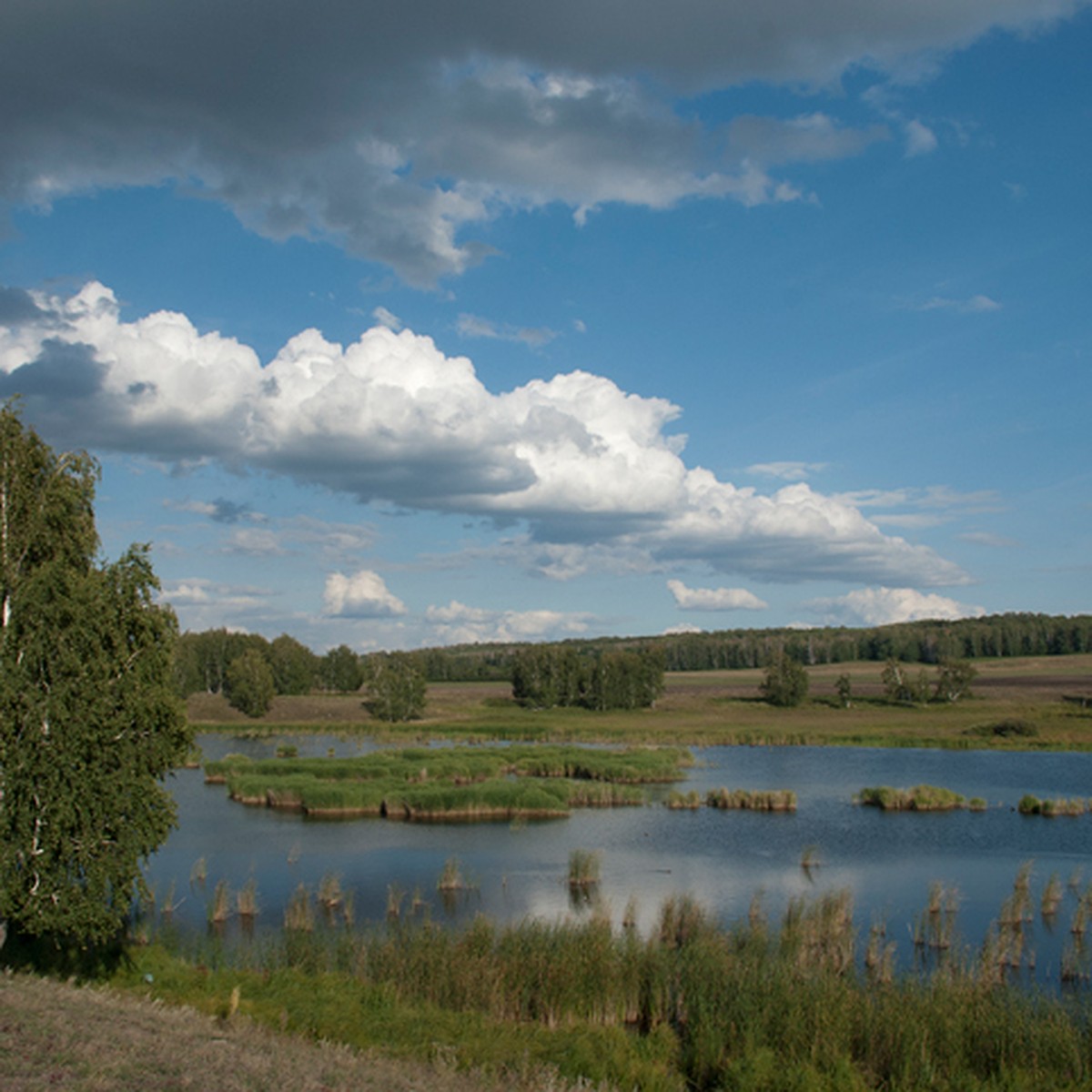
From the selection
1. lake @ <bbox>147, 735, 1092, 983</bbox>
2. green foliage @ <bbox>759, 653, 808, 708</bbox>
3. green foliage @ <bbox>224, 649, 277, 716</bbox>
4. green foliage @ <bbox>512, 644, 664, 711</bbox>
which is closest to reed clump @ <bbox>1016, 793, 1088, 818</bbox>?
lake @ <bbox>147, 735, 1092, 983</bbox>

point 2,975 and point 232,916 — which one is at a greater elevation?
point 2,975

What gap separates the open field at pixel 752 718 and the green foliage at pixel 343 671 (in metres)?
16.6

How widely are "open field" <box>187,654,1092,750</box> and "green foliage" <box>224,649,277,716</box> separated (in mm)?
1217

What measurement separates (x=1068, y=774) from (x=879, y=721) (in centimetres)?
3356

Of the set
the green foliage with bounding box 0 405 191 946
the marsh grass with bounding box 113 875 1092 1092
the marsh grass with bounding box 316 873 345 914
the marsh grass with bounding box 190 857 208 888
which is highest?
the green foliage with bounding box 0 405 191 946

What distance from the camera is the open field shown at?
8006cm

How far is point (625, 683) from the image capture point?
116 m

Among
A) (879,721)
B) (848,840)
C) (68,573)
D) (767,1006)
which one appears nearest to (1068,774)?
(848,840)

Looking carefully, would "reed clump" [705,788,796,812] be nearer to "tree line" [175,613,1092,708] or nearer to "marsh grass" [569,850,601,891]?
"marsh grass" [569,850,601,891]

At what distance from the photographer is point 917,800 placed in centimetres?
4678

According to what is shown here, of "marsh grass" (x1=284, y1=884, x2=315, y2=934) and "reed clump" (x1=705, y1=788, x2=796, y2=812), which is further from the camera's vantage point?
"reed clump" (x1=705, y1=788, x2=796, y2=812)

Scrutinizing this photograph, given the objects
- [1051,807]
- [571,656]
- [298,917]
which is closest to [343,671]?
[571,656]

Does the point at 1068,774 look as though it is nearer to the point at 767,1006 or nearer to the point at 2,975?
the point at 767,1006

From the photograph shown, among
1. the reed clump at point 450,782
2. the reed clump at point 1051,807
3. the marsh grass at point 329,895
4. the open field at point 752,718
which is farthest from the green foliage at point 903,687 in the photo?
the marsh grass at point 329,895
